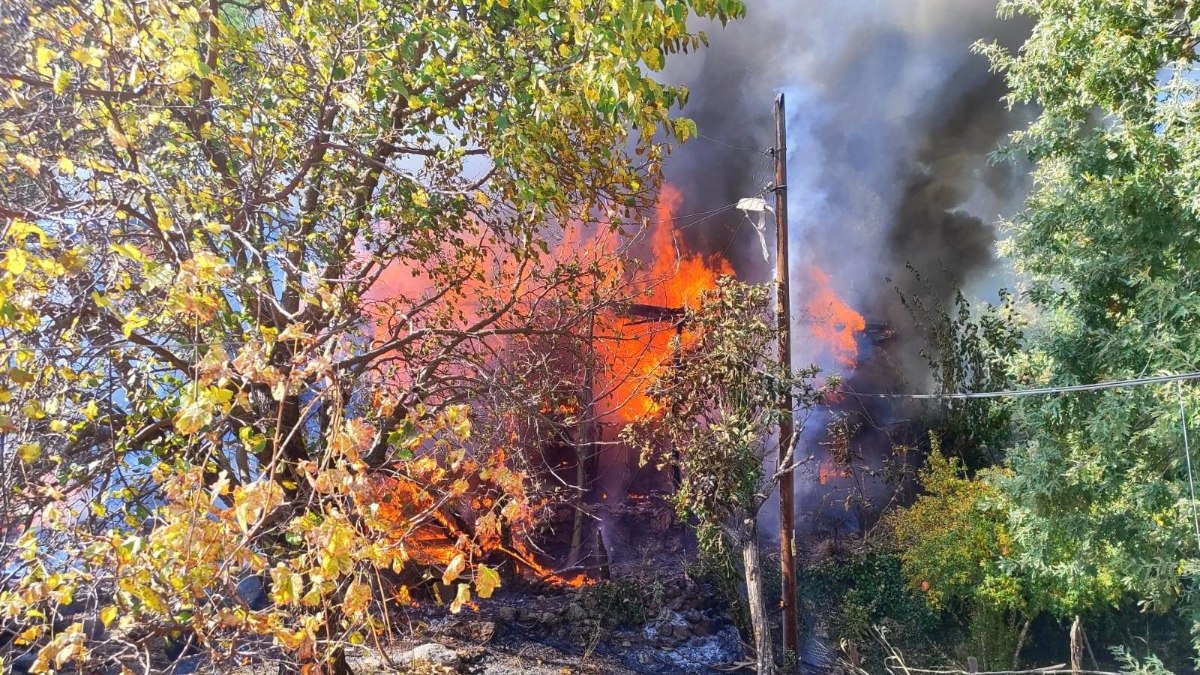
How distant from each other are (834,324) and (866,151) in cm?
526

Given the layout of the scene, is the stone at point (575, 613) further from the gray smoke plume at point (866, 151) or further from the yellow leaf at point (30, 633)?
the yellow leaf at point (30, 633)

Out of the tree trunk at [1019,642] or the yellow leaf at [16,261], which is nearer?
the yellow leaf at [16,261]

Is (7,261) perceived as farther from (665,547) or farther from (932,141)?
(932,141)

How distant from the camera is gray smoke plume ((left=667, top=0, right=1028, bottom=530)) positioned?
18.5 metres

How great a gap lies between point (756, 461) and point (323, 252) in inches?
268

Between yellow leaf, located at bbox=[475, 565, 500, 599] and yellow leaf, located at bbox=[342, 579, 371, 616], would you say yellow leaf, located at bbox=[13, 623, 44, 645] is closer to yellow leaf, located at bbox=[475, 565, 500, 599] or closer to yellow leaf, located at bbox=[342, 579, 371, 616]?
yellow leaf, located at bbox=[342, 579, 371, 616]

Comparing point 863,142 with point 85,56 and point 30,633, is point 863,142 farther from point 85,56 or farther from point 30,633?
point 30,633

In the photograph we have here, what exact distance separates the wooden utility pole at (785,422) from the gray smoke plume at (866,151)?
8.52 metres

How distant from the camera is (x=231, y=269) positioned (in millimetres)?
2633

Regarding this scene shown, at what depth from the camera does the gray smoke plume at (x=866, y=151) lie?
18.5 metres

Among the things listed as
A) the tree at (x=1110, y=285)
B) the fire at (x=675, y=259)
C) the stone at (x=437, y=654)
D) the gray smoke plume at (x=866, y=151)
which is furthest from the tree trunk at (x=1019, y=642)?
the fire at (x=675, y=259)

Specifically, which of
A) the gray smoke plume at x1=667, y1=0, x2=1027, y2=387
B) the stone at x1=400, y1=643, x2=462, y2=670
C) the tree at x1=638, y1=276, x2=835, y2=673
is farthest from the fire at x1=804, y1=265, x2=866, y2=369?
the stone at x1=400, y1=643, x2=462, y2=670

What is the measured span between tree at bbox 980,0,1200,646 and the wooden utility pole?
3.07 meters

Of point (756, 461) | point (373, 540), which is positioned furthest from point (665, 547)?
point (373, 540)
